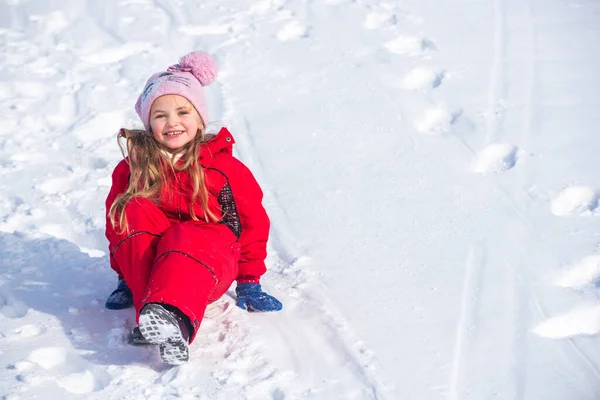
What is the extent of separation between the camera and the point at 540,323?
2.45 metres

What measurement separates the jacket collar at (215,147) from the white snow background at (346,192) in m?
0.52

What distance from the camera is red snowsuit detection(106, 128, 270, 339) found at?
219 cm

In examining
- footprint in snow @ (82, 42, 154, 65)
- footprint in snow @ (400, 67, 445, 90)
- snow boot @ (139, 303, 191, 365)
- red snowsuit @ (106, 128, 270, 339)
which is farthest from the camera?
footprint in snow @ (82, 42, 154, 65)

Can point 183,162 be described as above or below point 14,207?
above

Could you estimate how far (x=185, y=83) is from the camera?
2611 mm

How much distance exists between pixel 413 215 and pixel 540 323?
2.63 feet

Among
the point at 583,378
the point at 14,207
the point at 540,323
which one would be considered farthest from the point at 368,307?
the point at 14,207

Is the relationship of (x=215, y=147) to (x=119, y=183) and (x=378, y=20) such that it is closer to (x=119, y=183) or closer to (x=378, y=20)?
(x=119, y=183)

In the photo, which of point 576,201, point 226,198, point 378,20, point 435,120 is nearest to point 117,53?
point 378,20

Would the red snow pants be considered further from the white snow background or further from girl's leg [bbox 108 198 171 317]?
the white snow background

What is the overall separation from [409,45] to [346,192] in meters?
1.60

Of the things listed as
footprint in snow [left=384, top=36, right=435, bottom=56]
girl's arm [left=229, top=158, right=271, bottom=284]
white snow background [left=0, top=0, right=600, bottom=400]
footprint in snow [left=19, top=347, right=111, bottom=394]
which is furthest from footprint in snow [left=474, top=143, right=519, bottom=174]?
footprint in snow [left=19, top=347, right=111, bottom=394]

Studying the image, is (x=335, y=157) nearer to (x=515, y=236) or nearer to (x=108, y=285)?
(x=515, y=236)

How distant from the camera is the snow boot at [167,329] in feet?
6.80
